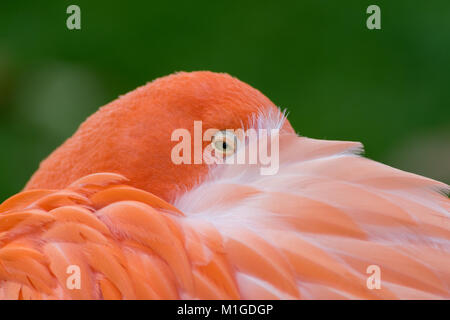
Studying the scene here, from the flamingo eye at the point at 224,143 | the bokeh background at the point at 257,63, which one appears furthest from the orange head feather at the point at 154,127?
the bokeh background at the point at 257,63

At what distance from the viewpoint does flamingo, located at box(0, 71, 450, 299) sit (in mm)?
932

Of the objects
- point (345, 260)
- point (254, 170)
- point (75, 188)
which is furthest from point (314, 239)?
point (75, 188)

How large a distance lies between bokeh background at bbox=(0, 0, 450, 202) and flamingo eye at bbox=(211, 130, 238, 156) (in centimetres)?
137

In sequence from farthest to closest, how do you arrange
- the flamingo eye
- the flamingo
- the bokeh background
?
the bokeh background < the flamingo eye < the flamingo

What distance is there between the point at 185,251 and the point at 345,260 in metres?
0.23

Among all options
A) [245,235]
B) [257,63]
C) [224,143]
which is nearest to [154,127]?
[224,143]

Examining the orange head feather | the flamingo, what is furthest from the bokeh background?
the flamingo

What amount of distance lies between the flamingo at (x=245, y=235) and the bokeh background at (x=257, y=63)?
1.47 metres

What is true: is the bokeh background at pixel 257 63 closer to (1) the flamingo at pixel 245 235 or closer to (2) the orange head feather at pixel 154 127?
(2) the orange head feather at pixel 154 127

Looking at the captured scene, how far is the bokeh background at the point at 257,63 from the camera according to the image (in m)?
2.62

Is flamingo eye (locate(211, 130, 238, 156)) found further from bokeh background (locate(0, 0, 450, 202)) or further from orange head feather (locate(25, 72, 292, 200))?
bokeh background (locate(0, 0, 450, 202))

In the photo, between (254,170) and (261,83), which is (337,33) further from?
(254,170)

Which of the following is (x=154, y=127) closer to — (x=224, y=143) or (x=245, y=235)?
(x=224, y=143)
